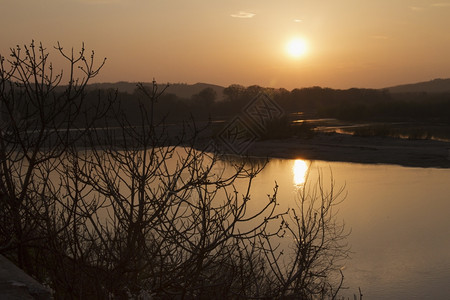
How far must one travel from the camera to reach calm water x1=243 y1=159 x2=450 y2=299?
6.93 m

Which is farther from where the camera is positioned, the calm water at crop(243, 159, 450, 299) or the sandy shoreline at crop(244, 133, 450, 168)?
the sandy shoreline at crop(244, 133, 450, 168)

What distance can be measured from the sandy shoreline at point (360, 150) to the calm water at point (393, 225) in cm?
148

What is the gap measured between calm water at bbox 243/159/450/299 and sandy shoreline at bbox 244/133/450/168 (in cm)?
148

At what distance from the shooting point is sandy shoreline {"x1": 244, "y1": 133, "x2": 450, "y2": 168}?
56.4ft

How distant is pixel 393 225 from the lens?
942 centimetres

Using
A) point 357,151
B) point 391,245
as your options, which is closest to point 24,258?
point 391,245

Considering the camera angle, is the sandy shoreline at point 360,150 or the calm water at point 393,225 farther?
the sandy shoreline at point 360,150

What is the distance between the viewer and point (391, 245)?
27.3ft

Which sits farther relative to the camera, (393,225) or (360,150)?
(360,150)

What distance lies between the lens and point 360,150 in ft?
63.0

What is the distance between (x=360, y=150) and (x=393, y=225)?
10021mm

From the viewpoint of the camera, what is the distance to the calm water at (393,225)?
6930 mm

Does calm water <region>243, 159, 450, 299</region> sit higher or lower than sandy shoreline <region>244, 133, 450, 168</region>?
lower

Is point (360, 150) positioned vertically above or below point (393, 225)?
above
